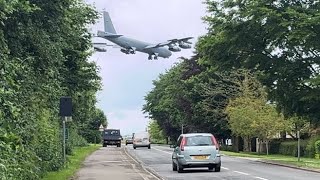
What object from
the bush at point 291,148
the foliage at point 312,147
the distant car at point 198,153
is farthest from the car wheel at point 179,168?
the bush at point 291,148

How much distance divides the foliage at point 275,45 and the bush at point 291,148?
16.8 metres

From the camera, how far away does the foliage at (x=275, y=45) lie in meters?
32.9

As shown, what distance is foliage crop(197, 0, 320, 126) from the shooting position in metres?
32.9

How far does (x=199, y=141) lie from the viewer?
27.8 metres

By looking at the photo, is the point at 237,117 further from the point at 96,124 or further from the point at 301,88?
the point at 96,124

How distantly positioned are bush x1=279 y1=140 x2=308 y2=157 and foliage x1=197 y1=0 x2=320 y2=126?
16788 millimetres

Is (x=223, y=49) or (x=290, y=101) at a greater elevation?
(x=223, y=49)

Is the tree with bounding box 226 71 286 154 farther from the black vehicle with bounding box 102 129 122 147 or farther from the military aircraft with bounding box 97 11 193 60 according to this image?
the black vehicle with bounding box 102 129 122 147

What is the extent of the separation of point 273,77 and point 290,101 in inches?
67.1

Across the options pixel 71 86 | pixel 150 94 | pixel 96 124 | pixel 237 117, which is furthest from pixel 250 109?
pixel 150 94

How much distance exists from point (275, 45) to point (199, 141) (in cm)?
1013

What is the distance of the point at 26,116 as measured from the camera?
55.3ft

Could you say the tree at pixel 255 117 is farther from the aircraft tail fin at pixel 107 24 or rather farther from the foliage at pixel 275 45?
the foliage at pixel 275 45

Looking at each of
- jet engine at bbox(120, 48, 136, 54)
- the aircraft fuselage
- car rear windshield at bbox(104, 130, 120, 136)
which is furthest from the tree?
car rear windshield at bbox(104, 130, 120, 136)
